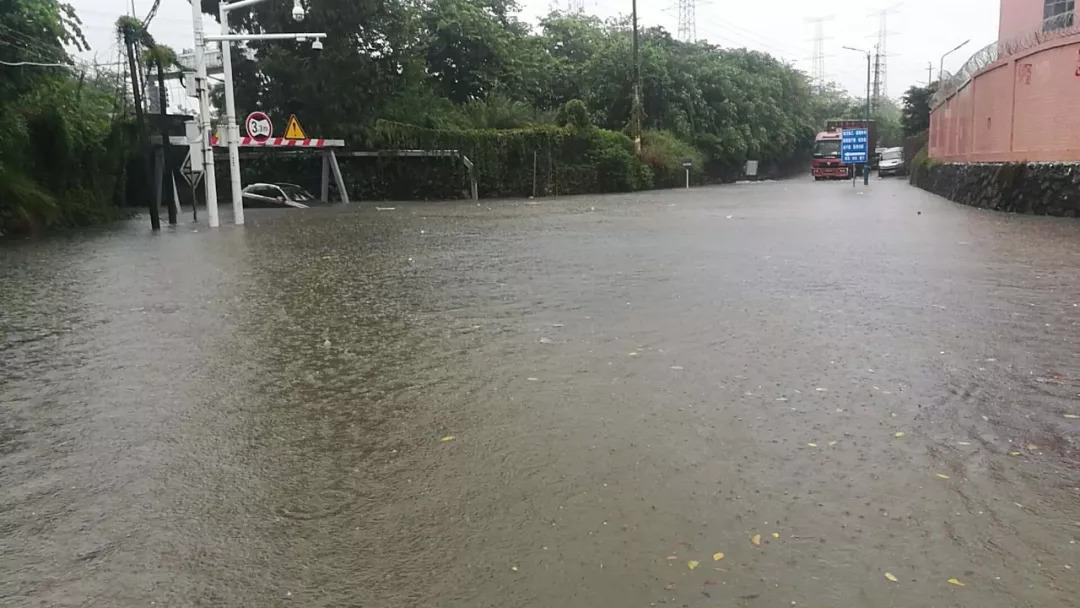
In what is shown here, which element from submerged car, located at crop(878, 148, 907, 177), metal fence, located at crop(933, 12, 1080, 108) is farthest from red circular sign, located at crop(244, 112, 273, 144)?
submerged car, located at crop(878, 148, 907, 177)

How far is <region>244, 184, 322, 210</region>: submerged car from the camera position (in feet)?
91.6

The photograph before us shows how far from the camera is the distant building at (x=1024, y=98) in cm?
1877

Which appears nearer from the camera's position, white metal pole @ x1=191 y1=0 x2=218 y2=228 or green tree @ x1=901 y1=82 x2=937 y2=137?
white metal pole @ x1=191 y1=0 x2=218 y2=228

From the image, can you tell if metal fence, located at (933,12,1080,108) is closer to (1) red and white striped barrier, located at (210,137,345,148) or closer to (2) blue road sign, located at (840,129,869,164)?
(2) blue road sign, located at (840,129,869,164)

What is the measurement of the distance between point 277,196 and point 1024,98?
22290 mm

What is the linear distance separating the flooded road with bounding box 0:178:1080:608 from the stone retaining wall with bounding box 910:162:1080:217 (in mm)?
8509

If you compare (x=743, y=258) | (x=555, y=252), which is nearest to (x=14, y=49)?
(x=555, y=252)

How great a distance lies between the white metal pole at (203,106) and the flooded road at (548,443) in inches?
380

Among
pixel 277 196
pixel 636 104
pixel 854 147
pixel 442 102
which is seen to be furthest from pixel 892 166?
pixel 277 196

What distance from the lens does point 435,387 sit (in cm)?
559

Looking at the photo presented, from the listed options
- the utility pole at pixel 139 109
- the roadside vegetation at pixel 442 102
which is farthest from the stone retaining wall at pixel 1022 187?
the utility pole at pixel 139 109

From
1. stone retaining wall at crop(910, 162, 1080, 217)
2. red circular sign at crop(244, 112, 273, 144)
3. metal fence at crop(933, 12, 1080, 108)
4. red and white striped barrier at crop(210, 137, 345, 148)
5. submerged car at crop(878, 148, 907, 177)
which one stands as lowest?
stone retaining wall at crop(910, 162, 1080, 217)

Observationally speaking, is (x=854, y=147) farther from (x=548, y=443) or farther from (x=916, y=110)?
(x=548, y=443)

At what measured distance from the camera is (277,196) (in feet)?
95.0
